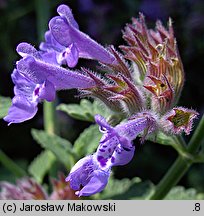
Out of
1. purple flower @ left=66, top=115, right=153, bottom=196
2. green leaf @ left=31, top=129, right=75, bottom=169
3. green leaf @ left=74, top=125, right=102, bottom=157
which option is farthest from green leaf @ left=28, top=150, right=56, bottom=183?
purple flower @ left=66, top=115, right=153, bottom=196

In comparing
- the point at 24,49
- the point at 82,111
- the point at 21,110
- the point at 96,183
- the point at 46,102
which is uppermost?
the point at 24,49

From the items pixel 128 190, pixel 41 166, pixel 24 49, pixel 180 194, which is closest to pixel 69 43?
pixel 24 49

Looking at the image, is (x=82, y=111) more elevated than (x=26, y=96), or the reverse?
(x=26, y=96)

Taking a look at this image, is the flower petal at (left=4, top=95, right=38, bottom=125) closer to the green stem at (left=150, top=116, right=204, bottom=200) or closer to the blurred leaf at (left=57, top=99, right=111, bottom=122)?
the blurred leaf at (left=57, top=99, right=111, bottom=122)

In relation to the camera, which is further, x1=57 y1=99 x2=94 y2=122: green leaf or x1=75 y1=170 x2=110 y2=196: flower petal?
x1=57 y1=99 x2=94 y2=122: green leaf

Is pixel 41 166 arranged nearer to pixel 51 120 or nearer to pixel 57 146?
pixel 51 120

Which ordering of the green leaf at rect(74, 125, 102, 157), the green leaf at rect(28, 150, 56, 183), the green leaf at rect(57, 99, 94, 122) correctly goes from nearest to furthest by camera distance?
the green leaf at rect(57, 99, 94, 122) → the green leaf at rect(74, 125, 102, 157) → the green leaf at rect(28, 150, 56, 183)
